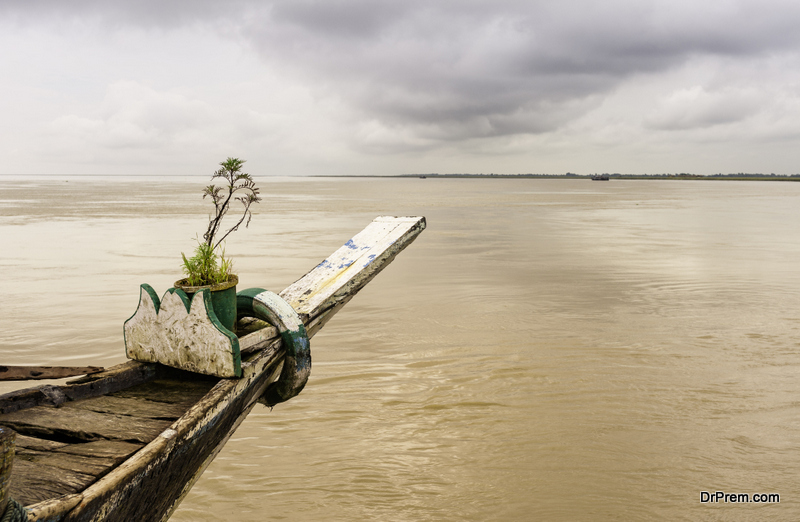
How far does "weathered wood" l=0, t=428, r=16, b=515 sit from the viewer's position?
43.1 inches

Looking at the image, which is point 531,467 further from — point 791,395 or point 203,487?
point 791,395

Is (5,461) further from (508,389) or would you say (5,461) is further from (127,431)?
(508,389)

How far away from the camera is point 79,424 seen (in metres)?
2.05

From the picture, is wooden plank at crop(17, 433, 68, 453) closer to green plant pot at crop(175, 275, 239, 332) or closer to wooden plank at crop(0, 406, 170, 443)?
wooden plank at crop(0, 406, 170, 443)

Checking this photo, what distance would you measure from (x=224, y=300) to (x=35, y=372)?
2.96ft

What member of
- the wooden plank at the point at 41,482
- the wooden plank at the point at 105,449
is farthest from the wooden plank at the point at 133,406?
the wooden plank at the point at 41,482

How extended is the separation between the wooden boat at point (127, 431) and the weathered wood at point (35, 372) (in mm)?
57

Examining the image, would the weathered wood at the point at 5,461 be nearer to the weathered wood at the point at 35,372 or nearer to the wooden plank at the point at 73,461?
the wooden plank at the point at 73,461

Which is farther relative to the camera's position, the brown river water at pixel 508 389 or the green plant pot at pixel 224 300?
the brown river water at pixel 508 389

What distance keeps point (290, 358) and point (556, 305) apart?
497 centimetres

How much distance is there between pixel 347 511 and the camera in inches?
113

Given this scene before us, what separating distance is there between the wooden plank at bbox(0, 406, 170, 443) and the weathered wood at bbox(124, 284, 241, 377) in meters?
0.36

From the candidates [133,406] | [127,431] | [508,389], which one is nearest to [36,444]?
[127,431]

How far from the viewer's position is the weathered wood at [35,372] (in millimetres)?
2170
